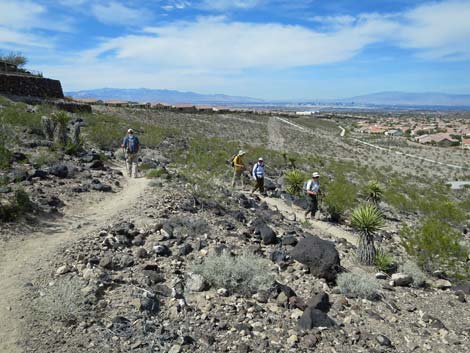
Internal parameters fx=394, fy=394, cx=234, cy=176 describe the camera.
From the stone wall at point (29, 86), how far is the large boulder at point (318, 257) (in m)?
28.0

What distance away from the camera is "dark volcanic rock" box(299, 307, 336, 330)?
5852mm

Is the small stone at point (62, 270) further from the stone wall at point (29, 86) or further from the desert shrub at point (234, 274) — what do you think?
the stone wall at point (29, 86)

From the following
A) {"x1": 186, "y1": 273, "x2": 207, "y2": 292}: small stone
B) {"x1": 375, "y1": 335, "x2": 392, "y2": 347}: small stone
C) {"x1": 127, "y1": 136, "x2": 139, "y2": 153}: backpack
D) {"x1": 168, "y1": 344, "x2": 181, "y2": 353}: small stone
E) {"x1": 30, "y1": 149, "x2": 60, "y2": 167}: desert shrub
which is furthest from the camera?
{"x1": 127, "y1": 136, "x2": 139, "y2": 153}: backpack

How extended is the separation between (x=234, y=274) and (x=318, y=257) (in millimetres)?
2046

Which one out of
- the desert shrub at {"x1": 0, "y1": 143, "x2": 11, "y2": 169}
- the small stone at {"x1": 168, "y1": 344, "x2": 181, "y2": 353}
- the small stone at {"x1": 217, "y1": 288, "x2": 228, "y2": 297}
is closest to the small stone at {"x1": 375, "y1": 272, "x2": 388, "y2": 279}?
the small stone at {"x1": 217, "y1": 288, "x2": 228, "y2": 297}

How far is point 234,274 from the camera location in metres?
6.69

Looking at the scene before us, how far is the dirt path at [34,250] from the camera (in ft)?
16.6

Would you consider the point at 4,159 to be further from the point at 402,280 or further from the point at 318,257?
the point at 402,280

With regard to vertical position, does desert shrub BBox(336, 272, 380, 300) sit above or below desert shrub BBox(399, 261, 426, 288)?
above

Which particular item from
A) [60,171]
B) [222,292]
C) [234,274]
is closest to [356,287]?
[234,274]

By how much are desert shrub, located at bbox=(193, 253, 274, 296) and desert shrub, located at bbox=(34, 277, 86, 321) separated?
2.01 meters

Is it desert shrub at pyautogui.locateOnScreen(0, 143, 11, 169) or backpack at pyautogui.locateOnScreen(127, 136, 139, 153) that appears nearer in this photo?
desert shrub at pyautogui.locateOnScreen(0, 143, 11, 169)

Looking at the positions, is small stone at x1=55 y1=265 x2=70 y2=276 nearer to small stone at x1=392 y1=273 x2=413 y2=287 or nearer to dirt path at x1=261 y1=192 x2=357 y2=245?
small stone at x1=392 y1=273 x2=413 y2=287

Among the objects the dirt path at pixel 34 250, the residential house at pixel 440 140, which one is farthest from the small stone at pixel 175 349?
the residential house at pixel 440 140
